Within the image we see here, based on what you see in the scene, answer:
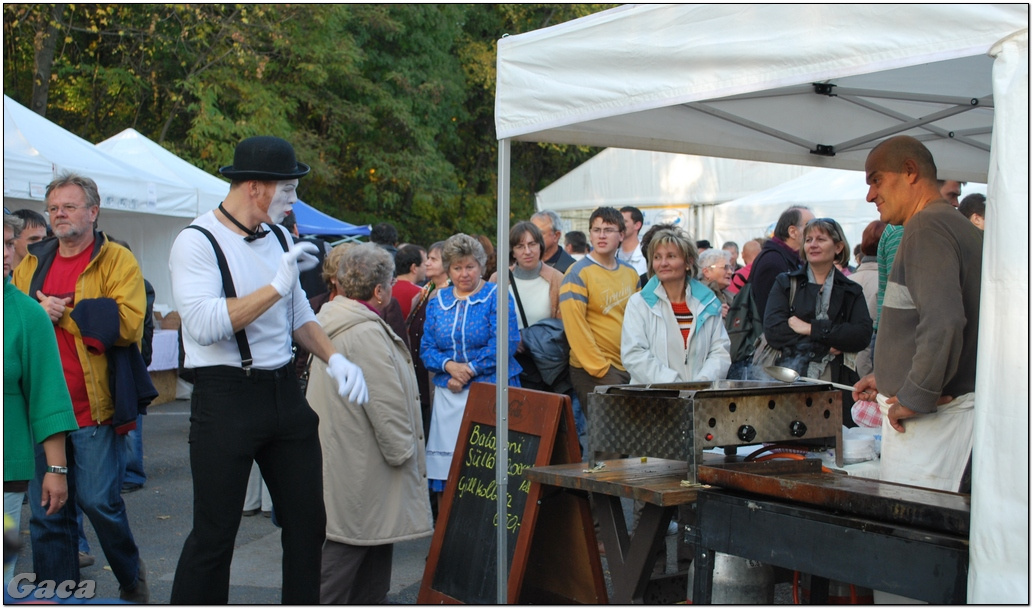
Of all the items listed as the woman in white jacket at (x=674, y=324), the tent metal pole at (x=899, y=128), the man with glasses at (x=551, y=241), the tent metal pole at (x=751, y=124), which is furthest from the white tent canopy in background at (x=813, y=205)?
the woman in white jacket at (x=674, y=324)

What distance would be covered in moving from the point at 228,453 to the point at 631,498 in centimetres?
138

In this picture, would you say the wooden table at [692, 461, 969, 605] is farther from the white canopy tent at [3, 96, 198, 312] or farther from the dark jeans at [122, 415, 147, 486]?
the white canopy tent at [3, 96, 198, 312]

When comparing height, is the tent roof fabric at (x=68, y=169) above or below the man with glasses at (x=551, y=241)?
above

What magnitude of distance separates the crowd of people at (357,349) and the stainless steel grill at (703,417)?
0.28 metres

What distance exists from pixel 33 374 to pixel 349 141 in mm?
16885

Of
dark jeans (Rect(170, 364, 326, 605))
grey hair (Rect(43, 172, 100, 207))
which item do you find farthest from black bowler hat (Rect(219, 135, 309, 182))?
grey hair (Rect(43, 172, 100, 207))

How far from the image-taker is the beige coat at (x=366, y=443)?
4.00 metres

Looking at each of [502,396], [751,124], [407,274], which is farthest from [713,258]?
[502,396]

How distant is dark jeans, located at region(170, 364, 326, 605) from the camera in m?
3.20

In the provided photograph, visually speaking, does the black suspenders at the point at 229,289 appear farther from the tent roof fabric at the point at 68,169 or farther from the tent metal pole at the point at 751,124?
the tent roof fabric at the point at 68,169

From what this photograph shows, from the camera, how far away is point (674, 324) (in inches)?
188

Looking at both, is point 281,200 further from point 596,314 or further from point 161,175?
point 161,175

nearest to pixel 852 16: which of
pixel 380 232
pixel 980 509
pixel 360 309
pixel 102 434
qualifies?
pixel 980 509

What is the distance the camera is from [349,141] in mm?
19609
